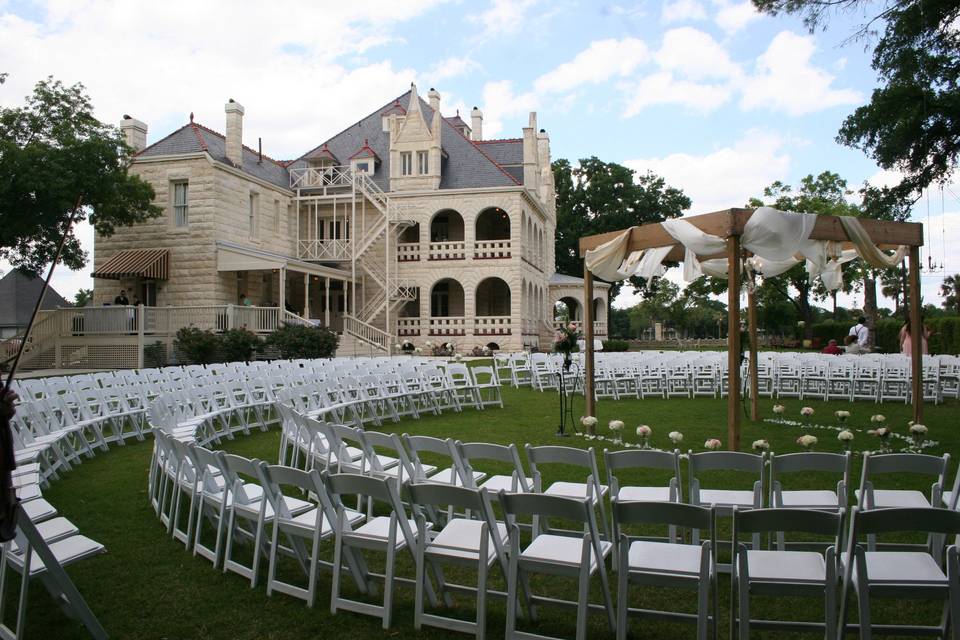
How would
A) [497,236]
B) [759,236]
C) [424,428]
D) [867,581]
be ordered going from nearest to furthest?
1. [867,581]
2. [759,236]
3. [424,428]
4. [497,236]

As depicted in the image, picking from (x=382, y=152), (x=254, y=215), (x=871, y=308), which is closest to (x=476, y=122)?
(x=382, y=152)

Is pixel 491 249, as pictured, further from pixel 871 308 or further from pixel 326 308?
pixel 871 308

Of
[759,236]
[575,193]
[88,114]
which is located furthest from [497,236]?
[759,236]

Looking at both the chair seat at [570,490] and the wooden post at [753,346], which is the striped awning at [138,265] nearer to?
the wooden post at [753,346]

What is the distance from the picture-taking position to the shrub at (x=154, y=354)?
23547mm

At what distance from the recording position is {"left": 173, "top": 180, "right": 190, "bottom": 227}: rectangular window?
1120 inches

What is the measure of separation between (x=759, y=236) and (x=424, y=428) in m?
6.20

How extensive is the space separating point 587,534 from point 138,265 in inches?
1098

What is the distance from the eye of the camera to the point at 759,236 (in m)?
8.90

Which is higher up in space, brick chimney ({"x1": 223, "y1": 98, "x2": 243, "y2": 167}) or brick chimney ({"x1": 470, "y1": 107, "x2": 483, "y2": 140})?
brick chimney ({"x1": 470, "y1": 107, "x2": 483, "y2": 140})

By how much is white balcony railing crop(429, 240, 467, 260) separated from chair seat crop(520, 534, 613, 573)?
31.5 metres

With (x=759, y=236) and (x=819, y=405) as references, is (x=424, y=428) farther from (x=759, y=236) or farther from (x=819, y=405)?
(x=819, y=405)

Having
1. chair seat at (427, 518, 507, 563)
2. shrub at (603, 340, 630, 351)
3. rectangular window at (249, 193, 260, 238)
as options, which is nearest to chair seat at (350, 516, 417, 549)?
chair seat at (427, 518, 507, 563)

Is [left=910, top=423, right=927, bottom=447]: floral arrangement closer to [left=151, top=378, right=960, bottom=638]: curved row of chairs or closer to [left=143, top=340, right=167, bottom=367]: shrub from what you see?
[left=151, top=378, right=960, bottom=638]: curved row of chairs
